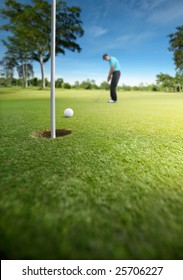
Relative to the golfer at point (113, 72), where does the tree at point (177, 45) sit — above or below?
above

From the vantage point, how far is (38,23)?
24.8 metres

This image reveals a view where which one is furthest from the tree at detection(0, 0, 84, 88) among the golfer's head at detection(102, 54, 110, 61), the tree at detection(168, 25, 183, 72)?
the golfer's head at detection(102, 54, 110, 61)

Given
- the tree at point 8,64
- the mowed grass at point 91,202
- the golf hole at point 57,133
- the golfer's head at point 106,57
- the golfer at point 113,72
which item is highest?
the tree at point 8,64

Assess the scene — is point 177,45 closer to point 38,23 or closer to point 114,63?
point 38,23

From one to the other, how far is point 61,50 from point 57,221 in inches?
1317

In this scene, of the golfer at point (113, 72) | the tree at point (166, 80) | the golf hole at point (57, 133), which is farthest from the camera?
the tree at point (166, 80)

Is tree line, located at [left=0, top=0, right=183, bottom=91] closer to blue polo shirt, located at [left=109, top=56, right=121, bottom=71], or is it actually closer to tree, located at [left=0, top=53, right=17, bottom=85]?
tree, located at [left=0, top=53, right=17, bottom=85]

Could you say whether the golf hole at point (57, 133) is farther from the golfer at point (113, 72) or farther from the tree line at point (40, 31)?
the tree line at point (40, 31)

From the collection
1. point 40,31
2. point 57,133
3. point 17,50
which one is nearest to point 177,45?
point 40,31

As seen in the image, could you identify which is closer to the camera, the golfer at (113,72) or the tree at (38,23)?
the golfer at (113,72)

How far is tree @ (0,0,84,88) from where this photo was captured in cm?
2436

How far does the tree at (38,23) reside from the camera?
24.4m

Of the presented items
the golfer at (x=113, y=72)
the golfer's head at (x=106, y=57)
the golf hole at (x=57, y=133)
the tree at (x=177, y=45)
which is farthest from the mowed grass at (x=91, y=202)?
the tree at (x=177, y=45)

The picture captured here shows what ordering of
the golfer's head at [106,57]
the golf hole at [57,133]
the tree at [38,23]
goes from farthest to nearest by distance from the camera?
the tree at [38,23] → the golfer's head at [106,57] → the golf hole at [57,133]
